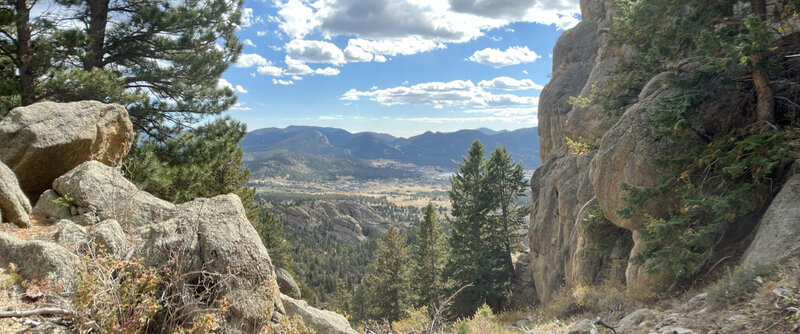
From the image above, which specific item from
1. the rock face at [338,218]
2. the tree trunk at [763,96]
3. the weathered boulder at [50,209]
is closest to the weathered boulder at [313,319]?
the weathered boulder at [50,209]

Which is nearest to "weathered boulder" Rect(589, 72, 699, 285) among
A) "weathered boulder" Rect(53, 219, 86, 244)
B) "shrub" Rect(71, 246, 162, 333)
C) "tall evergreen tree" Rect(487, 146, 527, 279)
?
"shrub" Rect(71, 246, 162, 333)

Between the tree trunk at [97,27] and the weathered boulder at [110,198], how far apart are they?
7456mm

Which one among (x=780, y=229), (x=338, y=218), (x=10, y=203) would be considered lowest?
(x=338, y=218)

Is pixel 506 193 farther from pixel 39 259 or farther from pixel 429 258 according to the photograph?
pixel 39 259

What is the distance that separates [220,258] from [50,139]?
21.8 feet

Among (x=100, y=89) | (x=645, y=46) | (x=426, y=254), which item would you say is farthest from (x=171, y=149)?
(x=426, y=254)

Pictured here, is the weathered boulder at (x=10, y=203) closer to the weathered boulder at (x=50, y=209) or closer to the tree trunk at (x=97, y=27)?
the weathered boulder at (x=50, y=209)

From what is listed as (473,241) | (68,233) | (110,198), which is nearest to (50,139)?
(110,198)

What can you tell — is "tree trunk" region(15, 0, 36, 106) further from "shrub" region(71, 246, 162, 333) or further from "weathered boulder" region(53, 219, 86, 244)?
"shrub" region(71, 246, 162, 333)

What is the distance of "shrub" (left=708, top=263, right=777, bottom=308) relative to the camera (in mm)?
7418

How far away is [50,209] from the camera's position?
899 cm

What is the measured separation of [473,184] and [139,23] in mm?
23734

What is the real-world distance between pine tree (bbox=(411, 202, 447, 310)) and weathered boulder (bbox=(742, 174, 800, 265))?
23.7 meters

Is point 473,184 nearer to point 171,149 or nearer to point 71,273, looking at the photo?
point 171,149
